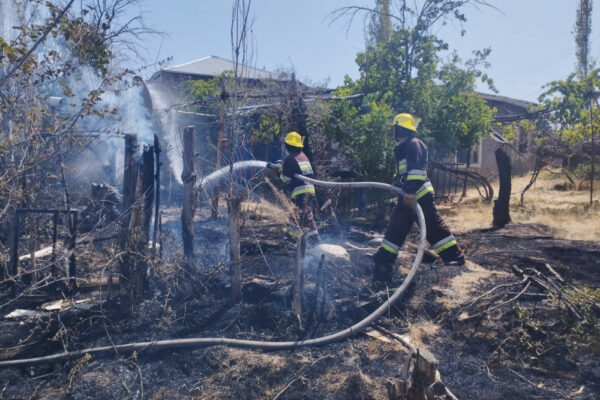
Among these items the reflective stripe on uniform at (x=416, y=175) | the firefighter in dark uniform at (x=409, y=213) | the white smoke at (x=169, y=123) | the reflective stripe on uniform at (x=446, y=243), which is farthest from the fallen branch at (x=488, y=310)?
Answer: the white smoke at (x=169, y=123)

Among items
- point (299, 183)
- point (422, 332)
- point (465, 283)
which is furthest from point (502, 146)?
point (422, 332)

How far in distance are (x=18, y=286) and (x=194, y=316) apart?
2.43 meters

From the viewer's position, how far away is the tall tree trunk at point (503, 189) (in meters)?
8.21

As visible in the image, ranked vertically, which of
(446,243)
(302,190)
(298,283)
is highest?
(302,190)

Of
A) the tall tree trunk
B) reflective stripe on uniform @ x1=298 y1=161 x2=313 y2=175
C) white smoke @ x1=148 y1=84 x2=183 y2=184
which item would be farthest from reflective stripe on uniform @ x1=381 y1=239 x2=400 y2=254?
white smoke @ x1=148 y1=84 x2=183 y2=184

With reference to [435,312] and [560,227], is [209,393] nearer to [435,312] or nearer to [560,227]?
[435,312]

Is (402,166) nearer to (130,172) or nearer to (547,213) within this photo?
(130,172)

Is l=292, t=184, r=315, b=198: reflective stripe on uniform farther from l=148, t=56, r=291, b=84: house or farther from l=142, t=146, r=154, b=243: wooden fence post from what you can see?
l=148, t=56, r=291, b=84: house

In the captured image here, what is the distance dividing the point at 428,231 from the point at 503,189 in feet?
11.1

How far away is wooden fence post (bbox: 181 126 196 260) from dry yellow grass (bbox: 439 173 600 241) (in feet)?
19.2

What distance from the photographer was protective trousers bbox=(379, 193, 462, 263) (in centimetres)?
537

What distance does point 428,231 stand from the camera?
5.70 meters

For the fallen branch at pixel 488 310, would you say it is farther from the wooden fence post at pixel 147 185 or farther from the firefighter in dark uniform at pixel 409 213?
the wooden fence post at pixel 147 185

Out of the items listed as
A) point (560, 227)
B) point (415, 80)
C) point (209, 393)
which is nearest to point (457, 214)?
point (560, 227)
